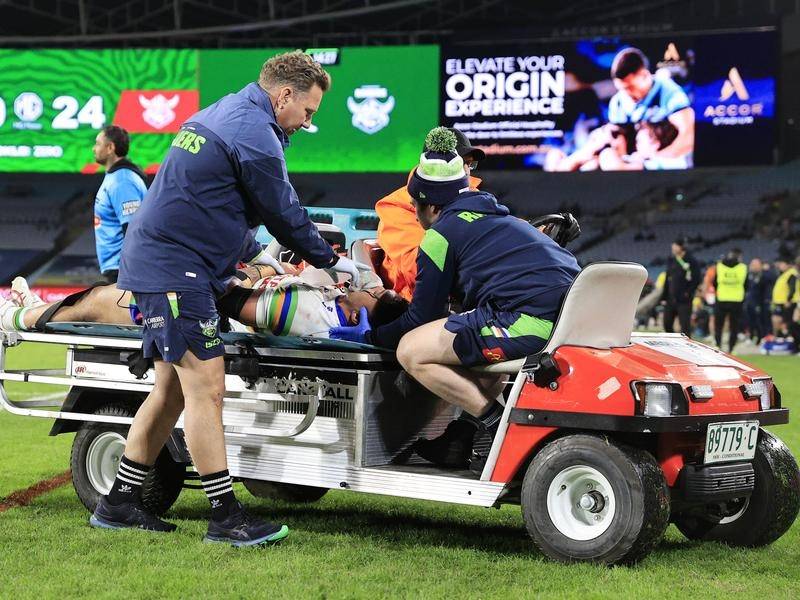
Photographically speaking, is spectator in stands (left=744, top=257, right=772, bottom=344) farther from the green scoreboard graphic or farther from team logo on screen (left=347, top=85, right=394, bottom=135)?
team logo on screen (left=347, top=85, right=394, bottom=135)

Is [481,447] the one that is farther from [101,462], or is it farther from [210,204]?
[101,462]

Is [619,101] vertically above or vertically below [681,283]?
above

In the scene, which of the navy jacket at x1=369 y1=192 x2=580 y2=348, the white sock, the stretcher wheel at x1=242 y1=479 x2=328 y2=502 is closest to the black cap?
the navy jacket at x1=369 y1=192 x2=580 y2=348

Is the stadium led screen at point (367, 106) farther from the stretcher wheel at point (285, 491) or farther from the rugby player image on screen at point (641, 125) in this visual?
the stretcher wheel at point (285, 491)

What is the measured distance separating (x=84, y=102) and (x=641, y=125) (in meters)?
11.1

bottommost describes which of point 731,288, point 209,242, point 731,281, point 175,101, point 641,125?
point 731,288

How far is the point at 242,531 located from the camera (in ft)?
14.5

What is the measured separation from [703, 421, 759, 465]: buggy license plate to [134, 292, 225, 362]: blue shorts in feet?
6.18

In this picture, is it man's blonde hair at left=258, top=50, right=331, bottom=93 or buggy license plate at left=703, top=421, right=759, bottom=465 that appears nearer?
buggy license plate at left=703, top=421, right=759, bottom=465

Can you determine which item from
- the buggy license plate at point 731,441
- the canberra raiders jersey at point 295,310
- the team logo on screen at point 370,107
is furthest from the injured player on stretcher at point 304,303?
the team logo on screen at point 370,107

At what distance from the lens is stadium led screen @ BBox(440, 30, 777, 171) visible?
68.7 feet

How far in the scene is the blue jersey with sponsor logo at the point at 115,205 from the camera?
22.4 ft

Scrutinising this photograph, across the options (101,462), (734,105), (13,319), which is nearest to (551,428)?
(101,462)

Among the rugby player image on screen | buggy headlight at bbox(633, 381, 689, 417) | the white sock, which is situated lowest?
buggy headlight at bbox(633, 381, 689, 417)
